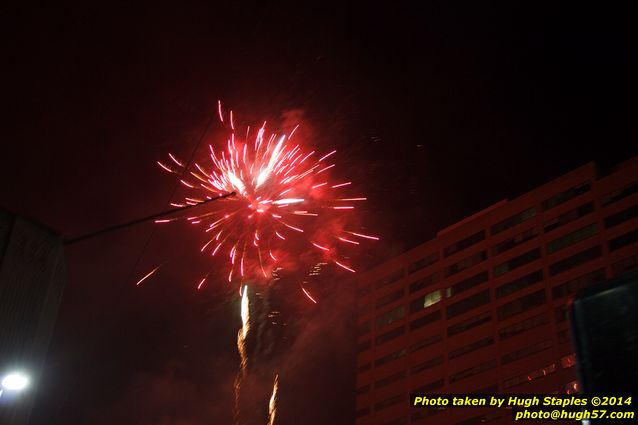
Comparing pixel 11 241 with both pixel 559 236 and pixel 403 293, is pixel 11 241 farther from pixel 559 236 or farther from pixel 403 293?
pixel 403 293

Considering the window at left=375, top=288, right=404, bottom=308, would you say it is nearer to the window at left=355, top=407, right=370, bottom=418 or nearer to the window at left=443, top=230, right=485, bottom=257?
the window at left=443, top=230, right=485, bottom=257

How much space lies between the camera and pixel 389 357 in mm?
78250

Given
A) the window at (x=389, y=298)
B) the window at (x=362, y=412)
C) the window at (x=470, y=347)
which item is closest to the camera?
the window at (x=470, y=347)

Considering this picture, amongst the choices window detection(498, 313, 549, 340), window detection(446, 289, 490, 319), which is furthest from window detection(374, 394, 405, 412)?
window detection(498, 313, 549, 340)

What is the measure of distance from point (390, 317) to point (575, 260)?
85.4 feet

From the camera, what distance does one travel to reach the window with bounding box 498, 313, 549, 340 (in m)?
62.3

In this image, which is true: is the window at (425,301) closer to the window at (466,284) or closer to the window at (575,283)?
the window at (466,284)

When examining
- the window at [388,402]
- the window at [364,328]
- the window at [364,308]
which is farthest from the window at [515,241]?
the window at [364,328]

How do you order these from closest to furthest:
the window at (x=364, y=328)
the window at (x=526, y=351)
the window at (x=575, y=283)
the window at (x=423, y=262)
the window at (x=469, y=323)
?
the window at (x=575, y=283) → the window at (x=526, y=351) → the window at (x=469, y=323) → the window at (x=423, y=262) → the window at (x=364, y=328)

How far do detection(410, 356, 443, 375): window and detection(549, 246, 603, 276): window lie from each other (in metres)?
15.8

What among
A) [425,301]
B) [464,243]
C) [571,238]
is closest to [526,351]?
[571,238]

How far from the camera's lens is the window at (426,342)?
7294cm

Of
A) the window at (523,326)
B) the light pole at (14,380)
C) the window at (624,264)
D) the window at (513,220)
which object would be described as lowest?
the light pole at (14,380)

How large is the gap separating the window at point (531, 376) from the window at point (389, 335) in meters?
18.0
